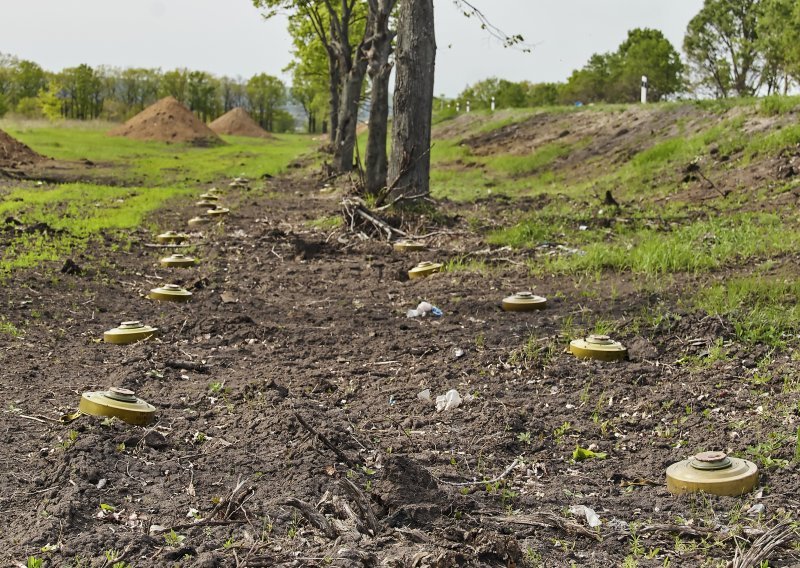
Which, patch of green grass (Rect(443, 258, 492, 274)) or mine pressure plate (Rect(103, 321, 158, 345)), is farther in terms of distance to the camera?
patch of green grass (Rect(443, 258, 492, 274))

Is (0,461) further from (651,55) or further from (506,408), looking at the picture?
(651,55)

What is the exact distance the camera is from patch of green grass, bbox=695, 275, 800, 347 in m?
5.04

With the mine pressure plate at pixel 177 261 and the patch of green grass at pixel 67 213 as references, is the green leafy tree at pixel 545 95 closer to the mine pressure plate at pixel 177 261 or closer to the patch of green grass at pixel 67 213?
the patch of green grass at pixel 67 213

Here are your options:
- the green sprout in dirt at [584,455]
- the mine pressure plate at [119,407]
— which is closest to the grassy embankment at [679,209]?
the green sprout in dirt at [584,455]

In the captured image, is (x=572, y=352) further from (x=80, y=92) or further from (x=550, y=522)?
(x=80, y=92)

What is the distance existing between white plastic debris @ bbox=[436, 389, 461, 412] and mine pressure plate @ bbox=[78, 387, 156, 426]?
151 centimetres

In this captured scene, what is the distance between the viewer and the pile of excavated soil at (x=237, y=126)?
67938mm

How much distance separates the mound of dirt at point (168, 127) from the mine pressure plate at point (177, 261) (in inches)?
1532

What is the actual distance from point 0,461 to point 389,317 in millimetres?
3575

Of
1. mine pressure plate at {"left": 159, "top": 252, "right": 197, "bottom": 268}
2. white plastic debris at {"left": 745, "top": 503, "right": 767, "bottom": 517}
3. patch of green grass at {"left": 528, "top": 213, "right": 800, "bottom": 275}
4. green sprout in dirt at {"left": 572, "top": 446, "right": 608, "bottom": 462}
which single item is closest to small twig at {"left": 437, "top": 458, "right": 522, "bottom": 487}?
green sprout in dirt at {"left": 572, "top": 446, "right": 608, "bottom": 462}

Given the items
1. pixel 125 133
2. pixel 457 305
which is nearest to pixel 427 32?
pixel 457 305

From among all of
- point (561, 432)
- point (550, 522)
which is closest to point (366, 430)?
point (561, 432)

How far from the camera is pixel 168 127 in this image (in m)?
48.2

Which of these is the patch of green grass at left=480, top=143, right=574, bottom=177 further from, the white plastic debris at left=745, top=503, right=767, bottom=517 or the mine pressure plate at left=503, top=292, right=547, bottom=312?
the white plastic debris at left=745, top=503, right=767, bottom=517
